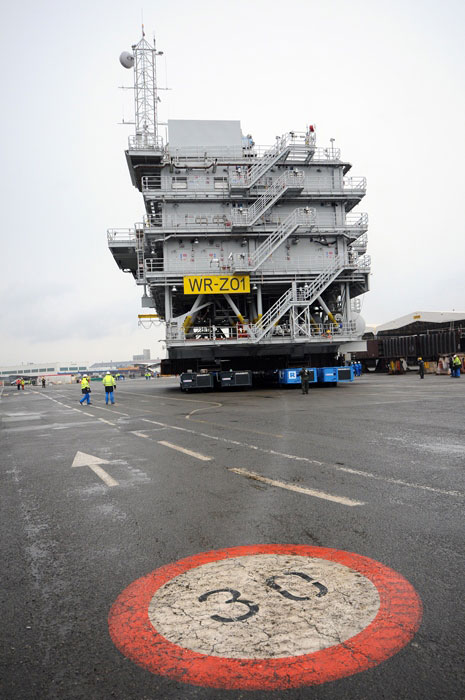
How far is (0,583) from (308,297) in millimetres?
26284

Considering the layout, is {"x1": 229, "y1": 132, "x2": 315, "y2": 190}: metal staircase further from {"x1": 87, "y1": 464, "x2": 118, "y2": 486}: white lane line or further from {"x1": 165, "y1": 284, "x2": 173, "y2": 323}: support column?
{"x1": 87, "y1": 464, "x2": 118, "y2": 486}: white lane line

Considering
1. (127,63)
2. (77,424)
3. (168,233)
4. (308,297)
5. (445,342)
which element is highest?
(127,63)

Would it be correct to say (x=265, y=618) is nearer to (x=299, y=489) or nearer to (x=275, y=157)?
(x=299, y=489)

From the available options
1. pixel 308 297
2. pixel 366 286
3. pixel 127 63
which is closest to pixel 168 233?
pixel 308 297

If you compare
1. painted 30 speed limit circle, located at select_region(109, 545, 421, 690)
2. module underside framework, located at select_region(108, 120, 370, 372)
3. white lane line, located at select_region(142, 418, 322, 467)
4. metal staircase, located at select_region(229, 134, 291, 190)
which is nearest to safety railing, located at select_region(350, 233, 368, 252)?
module underside framework, located at select_region(108, 120, 370, 372)

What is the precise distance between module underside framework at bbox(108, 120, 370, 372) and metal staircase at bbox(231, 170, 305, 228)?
70 millimetres

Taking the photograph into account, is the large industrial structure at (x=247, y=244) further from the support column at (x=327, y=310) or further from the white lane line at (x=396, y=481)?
the white lane line at (x=396, y=481)

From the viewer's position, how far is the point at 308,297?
2845 centimetres

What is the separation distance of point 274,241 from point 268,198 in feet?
9.41

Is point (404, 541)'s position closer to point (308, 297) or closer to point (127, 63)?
point (308, 297)

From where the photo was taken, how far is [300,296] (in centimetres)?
2780

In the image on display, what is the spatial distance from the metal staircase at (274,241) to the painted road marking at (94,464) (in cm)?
1908

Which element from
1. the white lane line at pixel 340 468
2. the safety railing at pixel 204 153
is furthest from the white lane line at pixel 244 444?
the safety railing at pixel 204 153

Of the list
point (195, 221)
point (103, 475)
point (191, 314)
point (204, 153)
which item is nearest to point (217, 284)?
point (191, 314)
